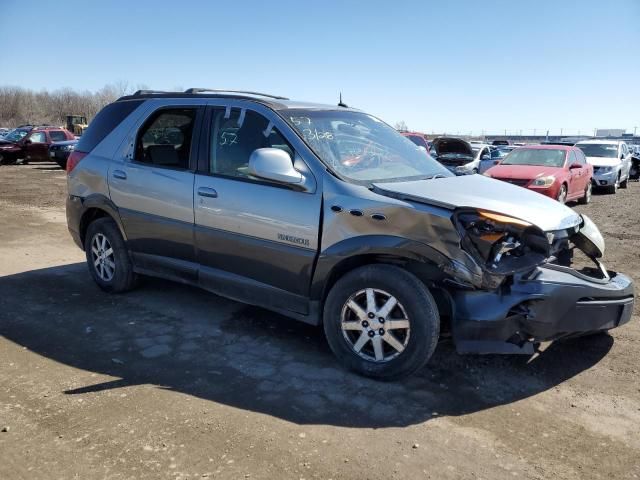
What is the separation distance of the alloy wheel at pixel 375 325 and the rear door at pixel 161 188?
5.13 feet

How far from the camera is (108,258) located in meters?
5.25

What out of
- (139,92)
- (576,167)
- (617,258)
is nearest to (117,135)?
(139,92)

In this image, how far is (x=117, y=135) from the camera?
513cm

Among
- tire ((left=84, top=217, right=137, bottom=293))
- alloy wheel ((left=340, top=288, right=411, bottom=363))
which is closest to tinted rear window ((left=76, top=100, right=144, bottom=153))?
tire ((left=84, top=217, right=137, bottom=293))

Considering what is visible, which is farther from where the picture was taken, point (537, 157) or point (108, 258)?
point (537, 157)

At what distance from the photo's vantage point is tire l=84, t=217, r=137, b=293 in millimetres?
5129

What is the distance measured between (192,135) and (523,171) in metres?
9.54

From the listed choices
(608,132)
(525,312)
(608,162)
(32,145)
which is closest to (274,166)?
(525,312)

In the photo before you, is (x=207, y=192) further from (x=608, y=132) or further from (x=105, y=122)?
(x=608, y=132)

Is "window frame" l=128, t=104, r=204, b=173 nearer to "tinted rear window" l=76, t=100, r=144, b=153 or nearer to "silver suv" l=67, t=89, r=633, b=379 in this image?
"silver suv" l=67, t=89, r=633, b=379

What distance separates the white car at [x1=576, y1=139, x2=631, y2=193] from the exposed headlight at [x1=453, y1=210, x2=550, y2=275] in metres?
15.0

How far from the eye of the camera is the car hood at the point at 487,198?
3.41m

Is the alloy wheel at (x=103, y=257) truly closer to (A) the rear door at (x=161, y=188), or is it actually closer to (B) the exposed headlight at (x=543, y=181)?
(A) the rear door at (x=161, y=188)

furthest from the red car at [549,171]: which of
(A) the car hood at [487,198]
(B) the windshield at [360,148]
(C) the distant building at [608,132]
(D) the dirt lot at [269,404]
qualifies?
(C) the distant building at [608,132]
